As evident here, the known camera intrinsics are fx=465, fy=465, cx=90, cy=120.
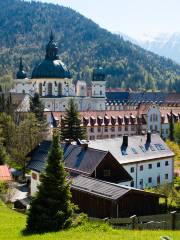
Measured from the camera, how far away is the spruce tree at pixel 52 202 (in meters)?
23.0

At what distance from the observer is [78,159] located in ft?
143

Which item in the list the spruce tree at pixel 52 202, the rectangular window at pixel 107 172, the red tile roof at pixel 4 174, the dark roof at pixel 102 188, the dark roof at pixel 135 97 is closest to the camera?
the spruce tree at pixel 52 202

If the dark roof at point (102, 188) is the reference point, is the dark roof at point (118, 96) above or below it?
above

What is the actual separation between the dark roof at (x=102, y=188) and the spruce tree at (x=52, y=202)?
752 cm

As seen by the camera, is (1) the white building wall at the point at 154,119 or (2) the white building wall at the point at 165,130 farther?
(2) the white building wall at the point at 165,130

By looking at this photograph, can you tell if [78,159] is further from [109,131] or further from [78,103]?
[78,103]

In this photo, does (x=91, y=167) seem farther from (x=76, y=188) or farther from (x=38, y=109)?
(x=38, y=109)

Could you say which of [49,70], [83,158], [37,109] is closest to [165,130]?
[37,109]

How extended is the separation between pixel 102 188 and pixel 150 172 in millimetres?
19279

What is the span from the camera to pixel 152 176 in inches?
2057

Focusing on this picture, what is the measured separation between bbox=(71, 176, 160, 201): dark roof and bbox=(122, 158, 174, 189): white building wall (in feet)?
42.2

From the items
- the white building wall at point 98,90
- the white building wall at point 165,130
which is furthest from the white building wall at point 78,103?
the white building wall at point 165,130

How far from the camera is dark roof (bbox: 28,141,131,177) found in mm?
41644

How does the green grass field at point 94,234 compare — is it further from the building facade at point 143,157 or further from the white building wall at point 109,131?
the white building wall at point 109,131
